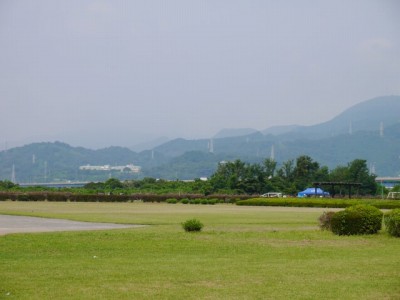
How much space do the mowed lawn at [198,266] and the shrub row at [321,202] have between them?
28484mm

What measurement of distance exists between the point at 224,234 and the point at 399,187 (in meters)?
63.7

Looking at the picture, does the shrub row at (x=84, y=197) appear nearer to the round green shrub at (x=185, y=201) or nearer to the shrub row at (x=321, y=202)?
the round green shrub at (x=185, y=201)

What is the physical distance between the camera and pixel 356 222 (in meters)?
21.1

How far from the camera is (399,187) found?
263 ft

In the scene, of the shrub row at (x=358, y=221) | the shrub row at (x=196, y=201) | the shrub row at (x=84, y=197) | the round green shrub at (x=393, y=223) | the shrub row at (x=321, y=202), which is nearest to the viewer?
the round green shrub at (x=393, y=223)

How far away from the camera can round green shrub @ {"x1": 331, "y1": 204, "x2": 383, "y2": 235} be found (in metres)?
21.1

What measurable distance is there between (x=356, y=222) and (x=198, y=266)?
9.23m

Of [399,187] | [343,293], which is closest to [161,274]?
[343,293]

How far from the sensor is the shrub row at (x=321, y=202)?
47500mm

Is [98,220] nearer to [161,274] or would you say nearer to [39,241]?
[39,241]

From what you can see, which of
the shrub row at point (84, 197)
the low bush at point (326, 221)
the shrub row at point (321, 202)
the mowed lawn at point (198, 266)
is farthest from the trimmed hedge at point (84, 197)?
the mowed lawn at point (198, 266)

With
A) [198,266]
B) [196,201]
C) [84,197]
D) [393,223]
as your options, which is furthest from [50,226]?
[84,197]

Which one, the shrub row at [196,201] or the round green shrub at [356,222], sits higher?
the shrub row at [196,201]

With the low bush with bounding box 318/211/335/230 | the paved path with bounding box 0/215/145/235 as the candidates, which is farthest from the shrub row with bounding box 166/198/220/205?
the low bush with bounding box 318/211/335/230
